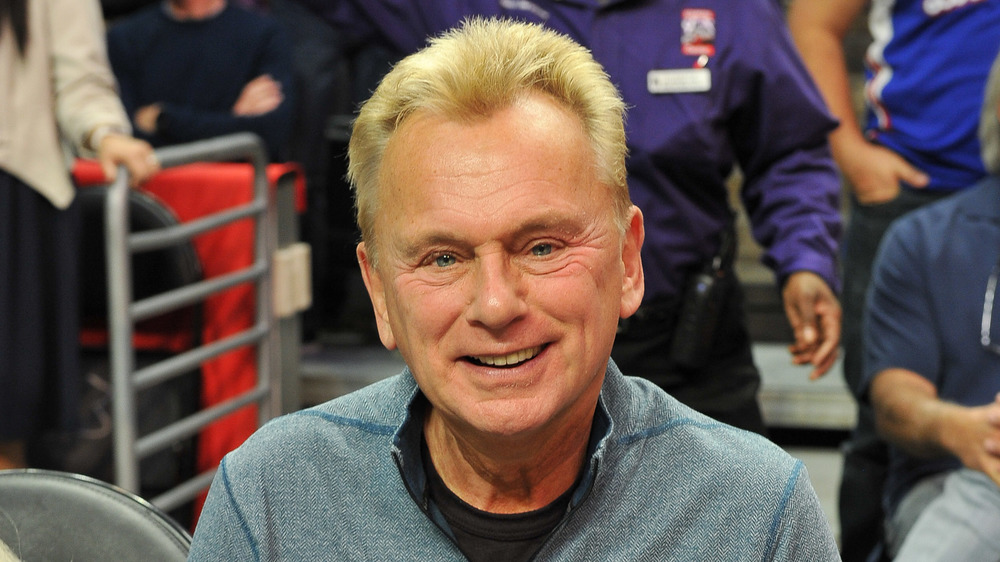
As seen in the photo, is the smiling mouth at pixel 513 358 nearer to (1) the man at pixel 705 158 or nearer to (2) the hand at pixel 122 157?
(1) the man at pixel 705 158

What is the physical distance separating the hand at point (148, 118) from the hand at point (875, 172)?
2347mm

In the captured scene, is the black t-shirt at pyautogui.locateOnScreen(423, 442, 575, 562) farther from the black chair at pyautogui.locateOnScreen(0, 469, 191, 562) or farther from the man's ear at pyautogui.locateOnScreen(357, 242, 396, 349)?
the black chair at pyautogui.locateOnScreen(0, 469, 191, 562)

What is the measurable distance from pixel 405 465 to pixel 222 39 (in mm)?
3329

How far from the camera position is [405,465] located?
135cm

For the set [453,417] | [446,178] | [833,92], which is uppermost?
[446,178]

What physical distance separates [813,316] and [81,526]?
1.54 metres

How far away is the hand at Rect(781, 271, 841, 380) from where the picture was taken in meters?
2.43

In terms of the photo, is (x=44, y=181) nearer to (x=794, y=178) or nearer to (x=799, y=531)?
(x=794, y=178)

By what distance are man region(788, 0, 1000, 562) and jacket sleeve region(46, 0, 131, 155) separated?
1811 mm

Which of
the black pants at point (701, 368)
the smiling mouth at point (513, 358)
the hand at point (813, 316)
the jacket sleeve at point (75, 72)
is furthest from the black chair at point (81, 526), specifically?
the jacket sleeve at point (75, 72)

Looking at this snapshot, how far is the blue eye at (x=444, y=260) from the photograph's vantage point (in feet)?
4.16

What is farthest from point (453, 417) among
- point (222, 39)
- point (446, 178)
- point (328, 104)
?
point (328, 104)

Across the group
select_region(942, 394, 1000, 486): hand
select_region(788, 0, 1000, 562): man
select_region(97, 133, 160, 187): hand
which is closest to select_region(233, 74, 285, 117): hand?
select_region(97, 133, 160, 187): hand

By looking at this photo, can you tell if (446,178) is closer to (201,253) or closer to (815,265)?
(815,265)
